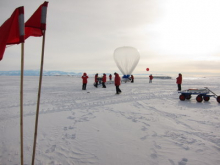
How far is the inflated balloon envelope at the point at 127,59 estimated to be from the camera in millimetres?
30578

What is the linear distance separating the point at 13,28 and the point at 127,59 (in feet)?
95.3

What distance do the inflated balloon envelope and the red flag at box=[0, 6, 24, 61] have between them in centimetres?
2838

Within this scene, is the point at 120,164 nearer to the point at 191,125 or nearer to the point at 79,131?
the point at 79,131

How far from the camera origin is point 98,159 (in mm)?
2859

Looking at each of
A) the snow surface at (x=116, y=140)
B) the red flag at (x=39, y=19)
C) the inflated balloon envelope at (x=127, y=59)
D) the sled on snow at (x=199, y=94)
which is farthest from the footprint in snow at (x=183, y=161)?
the inflated balloon envelope at (x=127, y=59)

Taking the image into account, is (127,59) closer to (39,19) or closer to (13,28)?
(39,19)

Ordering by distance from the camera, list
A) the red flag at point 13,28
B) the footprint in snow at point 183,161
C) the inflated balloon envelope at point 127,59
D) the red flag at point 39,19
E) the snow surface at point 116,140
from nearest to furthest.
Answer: the red flag at point 13,28 → the red flag at point 39,19 → the footprint in snow at point 183,161 → the snow surface at point 116,140 → the inflated balloon envelope at point 127,59

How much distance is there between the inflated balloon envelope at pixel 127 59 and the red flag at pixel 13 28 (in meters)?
28.4

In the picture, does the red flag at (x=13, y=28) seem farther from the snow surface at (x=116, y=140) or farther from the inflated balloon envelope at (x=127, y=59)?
the inflated balloon envelope at (x=127, y=59)

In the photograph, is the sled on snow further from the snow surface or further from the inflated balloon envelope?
the inflated balloon envelope

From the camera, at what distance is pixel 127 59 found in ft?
101

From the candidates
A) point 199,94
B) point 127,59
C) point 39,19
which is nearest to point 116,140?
point 39,19

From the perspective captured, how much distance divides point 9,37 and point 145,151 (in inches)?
131

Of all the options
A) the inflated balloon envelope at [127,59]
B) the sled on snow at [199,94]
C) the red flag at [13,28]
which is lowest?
the sled on snow at [199,94]
